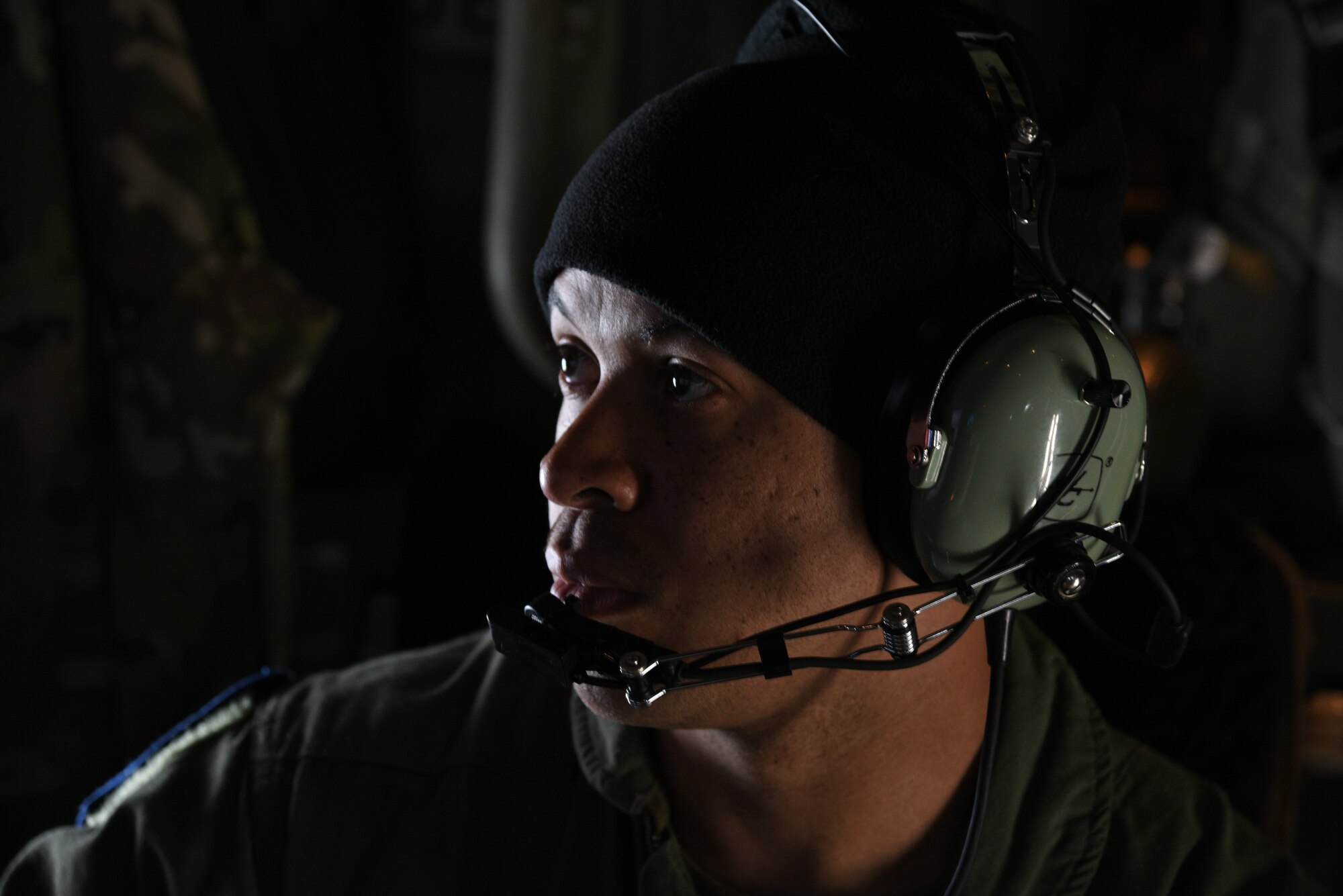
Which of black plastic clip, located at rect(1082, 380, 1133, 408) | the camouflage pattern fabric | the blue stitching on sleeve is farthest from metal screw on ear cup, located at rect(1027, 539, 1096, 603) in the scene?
the camouflage pattern fabric

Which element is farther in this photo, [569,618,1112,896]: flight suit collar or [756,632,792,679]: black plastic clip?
[569,618,1112,896]: flight suit collar

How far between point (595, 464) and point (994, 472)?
0.98 feet

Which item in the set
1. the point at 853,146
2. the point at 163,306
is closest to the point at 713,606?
the point at 853,146

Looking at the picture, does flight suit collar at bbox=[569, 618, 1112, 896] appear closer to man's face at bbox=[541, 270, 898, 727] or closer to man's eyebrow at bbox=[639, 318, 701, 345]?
man's face at bbox=[541, 270, 898, 727]

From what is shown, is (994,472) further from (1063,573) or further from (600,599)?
(600,599)

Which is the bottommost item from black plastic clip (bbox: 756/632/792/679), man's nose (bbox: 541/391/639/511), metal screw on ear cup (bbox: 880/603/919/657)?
black plastic clip (bbox: 756/632/792/679)

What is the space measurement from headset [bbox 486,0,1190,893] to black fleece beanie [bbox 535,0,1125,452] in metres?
0.03

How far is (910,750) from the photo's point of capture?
0.98 meters

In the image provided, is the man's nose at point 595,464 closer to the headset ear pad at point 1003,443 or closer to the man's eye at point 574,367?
the man's eye at point 574,367

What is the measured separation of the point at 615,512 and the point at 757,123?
32 centimetres

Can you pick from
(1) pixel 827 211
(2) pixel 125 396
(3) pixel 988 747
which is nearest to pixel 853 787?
(3) pixel 988 747

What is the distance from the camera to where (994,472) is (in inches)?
31.4

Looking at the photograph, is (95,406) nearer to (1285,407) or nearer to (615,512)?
(615,512)

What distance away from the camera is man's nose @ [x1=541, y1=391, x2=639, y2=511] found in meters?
0.86
